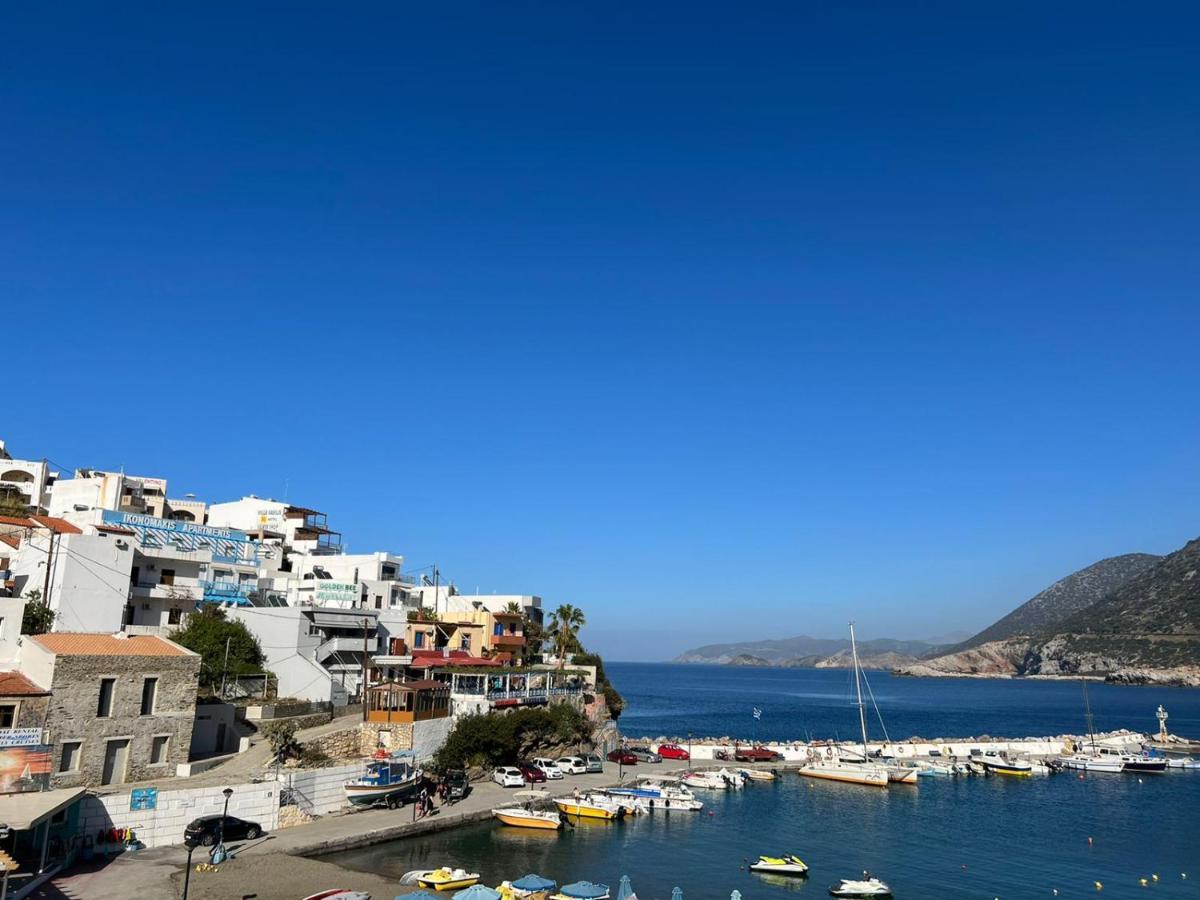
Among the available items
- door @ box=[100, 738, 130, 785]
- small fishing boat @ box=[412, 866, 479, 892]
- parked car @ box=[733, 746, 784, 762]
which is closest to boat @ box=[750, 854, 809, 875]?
small fishing boat @ box=[412, 866, 479, 892]

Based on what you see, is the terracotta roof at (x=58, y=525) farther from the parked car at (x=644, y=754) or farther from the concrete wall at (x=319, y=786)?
the parked car at (x=644, y=754)

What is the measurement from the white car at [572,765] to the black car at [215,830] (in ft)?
82.8

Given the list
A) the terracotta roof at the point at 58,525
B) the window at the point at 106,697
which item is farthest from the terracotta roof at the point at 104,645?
the terracotta roof at the point at 58,525

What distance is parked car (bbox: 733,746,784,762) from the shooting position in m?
72.8

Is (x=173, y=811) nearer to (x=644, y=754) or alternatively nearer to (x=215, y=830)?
(x=215, y=830)

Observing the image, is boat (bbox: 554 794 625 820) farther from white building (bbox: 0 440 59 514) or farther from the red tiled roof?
white building (bbox: 0 440 59 514)

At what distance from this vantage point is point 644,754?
69625 millimetres

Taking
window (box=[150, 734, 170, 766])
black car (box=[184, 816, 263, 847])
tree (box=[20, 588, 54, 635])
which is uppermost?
tree (box=[20, 588, 54, 635])

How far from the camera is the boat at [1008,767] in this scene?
7481cm

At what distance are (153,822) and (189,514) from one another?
61488 mm

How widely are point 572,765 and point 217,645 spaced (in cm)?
2524

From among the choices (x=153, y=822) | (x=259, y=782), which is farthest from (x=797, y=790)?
(x=153, y=822)

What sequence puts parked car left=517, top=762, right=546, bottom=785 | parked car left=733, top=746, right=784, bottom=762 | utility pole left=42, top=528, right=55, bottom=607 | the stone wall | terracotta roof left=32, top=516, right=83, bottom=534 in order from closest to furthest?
1. the stone wall
2. utility pole left=42, top=528, right=55, bottom=607
3. parked car left=517, top=762, right=546, bottom=785
4. terracotta roof left=32, top=516, right=83, bottom=534
5. parked car left=733, top=746, right=784, bottom=762

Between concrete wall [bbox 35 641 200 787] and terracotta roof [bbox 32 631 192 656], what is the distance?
12.8 inches
